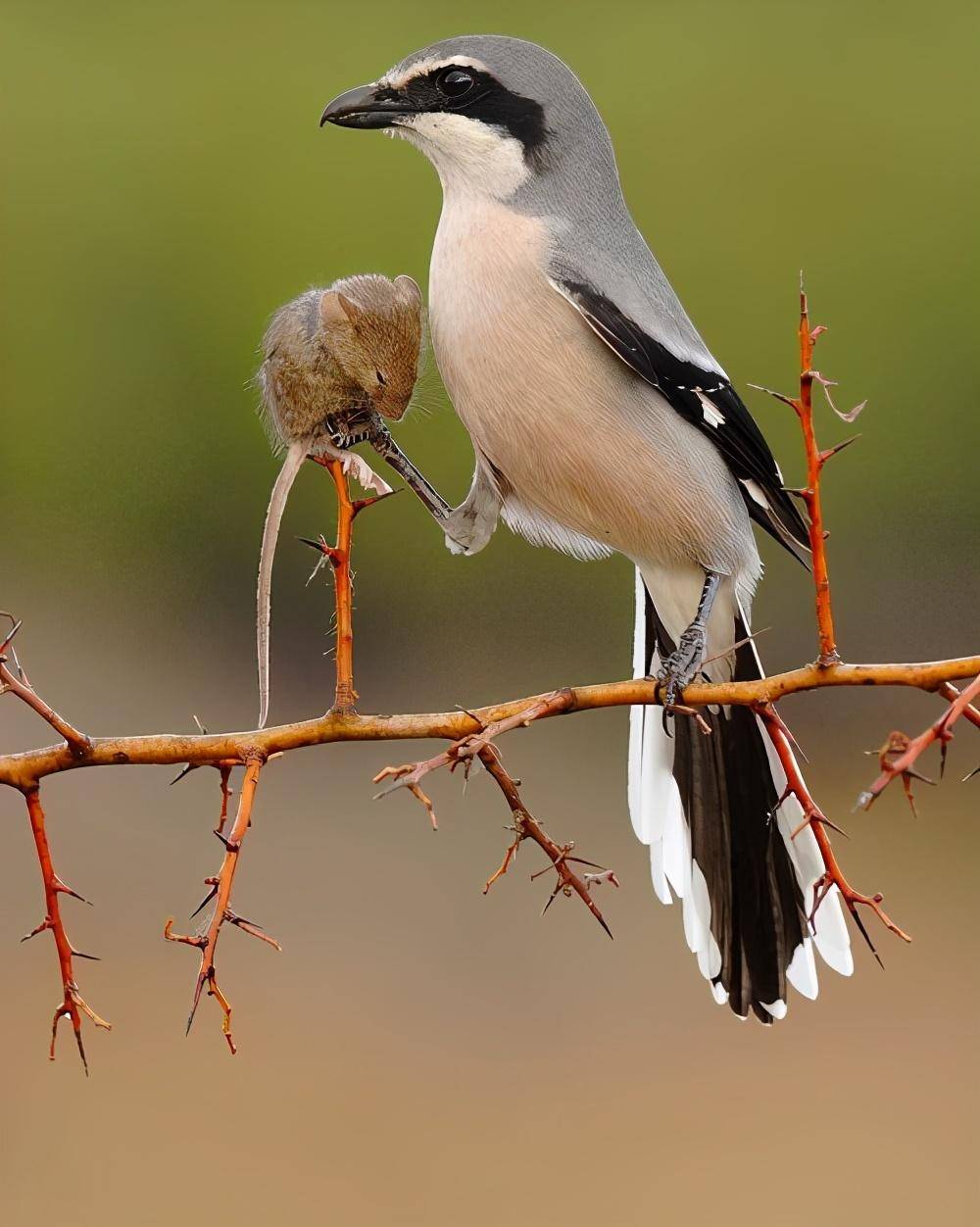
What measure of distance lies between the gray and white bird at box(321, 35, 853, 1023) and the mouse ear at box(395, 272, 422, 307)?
61 mm

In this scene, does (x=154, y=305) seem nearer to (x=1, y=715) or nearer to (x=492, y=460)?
(x=1, y=715)

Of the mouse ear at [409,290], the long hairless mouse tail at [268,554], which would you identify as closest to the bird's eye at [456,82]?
the mouse ear at [409,290]

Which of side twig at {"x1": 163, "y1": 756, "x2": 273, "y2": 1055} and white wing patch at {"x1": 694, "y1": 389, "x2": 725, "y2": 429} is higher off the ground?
white wing patch at {"x1": 694, "y1": 389, "x2": 725, "y2": 429}

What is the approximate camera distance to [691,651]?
37.7 inches

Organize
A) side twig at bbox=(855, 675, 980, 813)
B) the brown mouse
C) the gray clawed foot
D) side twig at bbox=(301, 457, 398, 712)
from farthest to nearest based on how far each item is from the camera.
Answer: the gray clawed foot < the brown mouse < side twig at bbox=(301, 457, 398, 712) < side twig at bbox=(855, 675, 980, 813)

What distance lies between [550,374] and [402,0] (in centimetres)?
151

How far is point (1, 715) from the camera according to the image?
2.26m

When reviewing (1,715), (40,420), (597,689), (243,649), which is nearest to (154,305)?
(40,420)

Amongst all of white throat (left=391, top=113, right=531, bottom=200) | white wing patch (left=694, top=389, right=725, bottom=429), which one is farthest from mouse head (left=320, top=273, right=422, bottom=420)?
white wing patch (left=694, top=389, right=725, bottom=429)

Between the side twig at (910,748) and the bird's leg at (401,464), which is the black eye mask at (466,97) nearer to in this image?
the bird's leg at (401,464)

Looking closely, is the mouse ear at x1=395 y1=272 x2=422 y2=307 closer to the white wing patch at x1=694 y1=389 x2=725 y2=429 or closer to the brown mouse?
the brown mouse

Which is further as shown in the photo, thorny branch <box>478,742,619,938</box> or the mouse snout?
the mouse snout

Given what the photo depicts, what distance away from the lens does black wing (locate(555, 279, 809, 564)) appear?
3.01ft

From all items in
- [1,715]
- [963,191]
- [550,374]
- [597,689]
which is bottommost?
[1,715]
